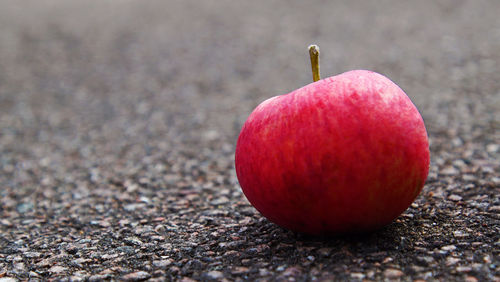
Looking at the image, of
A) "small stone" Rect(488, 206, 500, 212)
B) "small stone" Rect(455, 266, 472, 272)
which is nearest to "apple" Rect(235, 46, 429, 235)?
"small stone" Rect(455, 266, 472, 272)

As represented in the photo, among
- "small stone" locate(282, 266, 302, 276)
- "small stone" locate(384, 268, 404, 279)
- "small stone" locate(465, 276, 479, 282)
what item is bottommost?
"small stone" locate(465, 276, 479, 282)

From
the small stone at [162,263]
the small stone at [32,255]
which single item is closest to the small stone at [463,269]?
the small stone at [162,263]

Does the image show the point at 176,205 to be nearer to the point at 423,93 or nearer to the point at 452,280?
the point at 452,280

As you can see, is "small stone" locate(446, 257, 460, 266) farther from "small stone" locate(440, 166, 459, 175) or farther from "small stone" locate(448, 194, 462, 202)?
"small stone" locate(440, 166, 459, 175)

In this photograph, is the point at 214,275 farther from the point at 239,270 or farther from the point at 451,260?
the point at 451,260

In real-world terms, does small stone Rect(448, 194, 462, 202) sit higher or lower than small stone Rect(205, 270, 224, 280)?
higher

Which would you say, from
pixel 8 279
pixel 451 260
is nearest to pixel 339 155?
pixel 451 260
